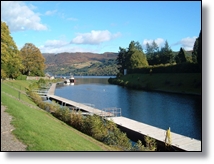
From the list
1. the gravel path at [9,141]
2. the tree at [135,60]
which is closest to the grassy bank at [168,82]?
the tree at [135,60]

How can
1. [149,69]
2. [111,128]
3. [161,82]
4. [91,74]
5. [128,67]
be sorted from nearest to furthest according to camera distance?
[111,128] → [161,82] → [149,69] → [128,67] → [91,74]

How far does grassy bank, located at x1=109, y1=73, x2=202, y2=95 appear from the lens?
30266 mm

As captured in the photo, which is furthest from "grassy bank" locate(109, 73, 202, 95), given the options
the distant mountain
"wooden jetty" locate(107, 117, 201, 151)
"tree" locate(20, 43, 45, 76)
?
"tree" locate(20, 43, 45, 76)

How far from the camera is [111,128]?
37.8 feet

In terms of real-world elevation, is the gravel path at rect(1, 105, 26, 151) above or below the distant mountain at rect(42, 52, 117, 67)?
below

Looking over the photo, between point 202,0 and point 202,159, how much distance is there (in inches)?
195

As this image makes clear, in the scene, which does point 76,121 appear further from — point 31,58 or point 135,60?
point 135,60

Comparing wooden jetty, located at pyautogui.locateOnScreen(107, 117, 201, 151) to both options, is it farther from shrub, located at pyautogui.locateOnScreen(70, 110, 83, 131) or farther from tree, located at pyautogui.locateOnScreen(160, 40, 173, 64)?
tree, located at pyautogui.locateOnScreen(160, 40, 173, 64)

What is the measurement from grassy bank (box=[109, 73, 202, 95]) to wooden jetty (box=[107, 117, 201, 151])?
14740 millimetres

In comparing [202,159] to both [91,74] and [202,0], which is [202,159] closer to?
[202,0]

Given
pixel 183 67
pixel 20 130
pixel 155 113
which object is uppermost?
pixel 183 67

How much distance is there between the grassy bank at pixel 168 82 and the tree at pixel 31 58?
64.1ft

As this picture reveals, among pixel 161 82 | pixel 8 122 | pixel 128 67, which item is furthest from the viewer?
pixel 128 67

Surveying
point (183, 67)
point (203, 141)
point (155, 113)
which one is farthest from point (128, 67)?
point (203, 141)
